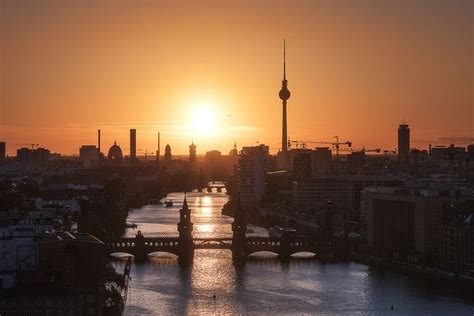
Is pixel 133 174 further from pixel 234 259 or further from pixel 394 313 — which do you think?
pixel 394 313

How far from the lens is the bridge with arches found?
1409 inches

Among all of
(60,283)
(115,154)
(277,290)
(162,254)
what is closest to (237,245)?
(162,254)

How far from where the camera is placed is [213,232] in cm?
4544

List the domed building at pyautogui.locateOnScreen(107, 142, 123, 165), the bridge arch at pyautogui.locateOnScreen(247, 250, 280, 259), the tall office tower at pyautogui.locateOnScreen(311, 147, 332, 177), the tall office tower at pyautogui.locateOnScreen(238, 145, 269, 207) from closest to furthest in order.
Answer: the bridge arch at pyautogui.locateOnScreen(247, 250, 280, 259) → the tall office tower at pyautogui.locateOnScreen(238, 145, 269, 207) → the tall office tower at pyautogui.locateOnScreen(311, 147, 332, 177) → the domed building at pyautogui.locateOnScreen(107, 142, 123, 165)

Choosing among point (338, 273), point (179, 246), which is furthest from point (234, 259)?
point (338, 273)

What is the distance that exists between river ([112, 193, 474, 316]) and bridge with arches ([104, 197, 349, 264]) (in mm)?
350

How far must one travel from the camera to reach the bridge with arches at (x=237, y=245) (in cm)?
3578

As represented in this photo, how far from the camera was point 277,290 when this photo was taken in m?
27.9

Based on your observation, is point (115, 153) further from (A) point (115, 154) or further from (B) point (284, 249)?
(B) point (284, 249)

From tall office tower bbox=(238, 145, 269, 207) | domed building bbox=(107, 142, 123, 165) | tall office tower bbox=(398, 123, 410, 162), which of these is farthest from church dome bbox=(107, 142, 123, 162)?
tall office tower bbox=(238, 145, 269, 207)

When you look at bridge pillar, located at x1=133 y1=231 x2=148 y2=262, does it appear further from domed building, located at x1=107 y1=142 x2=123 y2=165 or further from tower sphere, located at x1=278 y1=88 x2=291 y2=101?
domed building, located at x1=107 y1=142 x2=123 y2=165

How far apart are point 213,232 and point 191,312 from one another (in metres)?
21.1

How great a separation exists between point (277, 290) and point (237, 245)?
27.7ft

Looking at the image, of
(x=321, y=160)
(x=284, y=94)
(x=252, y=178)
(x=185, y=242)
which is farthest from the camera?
(x=284, y=94)
